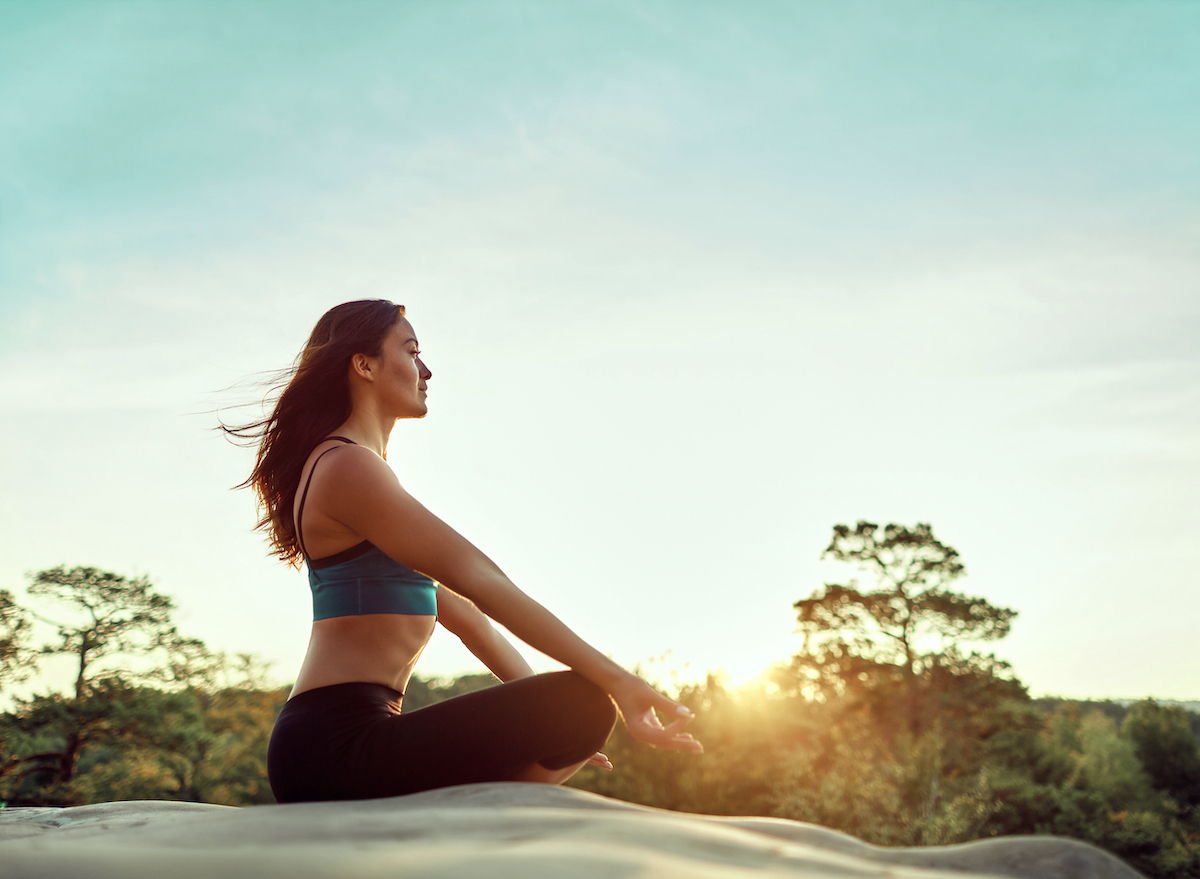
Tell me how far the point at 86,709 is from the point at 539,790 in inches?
1088

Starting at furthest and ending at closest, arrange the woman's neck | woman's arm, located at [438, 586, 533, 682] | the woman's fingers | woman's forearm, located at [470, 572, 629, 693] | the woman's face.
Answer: woman's arm, located at [438, 586, 533, 682]
the woman's face
the woman's neck
woman's forearm, located at [470, 572, 629, 693]
the woman's fingers

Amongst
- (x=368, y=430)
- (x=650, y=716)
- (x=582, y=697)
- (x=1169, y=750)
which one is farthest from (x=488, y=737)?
(x=1169, y=750)

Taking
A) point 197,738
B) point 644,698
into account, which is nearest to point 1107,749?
point 197,738

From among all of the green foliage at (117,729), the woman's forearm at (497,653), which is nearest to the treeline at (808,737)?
the green foliage at (117,729)

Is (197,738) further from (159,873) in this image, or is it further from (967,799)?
(159,873)

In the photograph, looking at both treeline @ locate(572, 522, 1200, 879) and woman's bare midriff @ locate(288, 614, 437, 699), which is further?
treeline @ locate(572, 522, 1200, 879)

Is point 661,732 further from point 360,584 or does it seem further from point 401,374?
point 401,374

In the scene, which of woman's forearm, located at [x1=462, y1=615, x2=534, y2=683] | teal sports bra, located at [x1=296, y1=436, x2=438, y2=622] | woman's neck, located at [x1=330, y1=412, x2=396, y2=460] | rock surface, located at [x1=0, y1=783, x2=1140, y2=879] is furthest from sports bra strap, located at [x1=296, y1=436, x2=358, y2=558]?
rock surface, located at [x1=0, y1=783, x2=1140, y2=879]

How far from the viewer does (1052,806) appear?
28.6 metres

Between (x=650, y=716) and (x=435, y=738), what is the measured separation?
0.47m

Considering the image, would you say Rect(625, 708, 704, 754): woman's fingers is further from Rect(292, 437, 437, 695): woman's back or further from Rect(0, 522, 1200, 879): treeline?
Rect(0, 522, 1200, 879): treeline

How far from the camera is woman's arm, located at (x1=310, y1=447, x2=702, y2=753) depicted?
1.88m

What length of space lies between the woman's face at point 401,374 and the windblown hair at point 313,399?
0.09ft

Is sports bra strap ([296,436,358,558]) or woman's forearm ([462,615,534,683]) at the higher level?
sports bra strap ([296,436,358,558])
